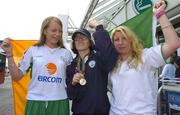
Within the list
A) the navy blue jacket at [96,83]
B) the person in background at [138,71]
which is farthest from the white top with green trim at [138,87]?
the navy blue jacket at [96,83]

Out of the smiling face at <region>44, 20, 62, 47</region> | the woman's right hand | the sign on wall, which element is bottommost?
the woman's right hand

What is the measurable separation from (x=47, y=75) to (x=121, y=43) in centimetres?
81

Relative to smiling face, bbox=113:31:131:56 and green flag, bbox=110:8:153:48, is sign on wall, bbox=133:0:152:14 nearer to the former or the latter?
green flag, bbox=110:8:153:48

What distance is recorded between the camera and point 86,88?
3510mm

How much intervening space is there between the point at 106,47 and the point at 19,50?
2410 mm

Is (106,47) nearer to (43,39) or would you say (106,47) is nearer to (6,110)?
(43,39)

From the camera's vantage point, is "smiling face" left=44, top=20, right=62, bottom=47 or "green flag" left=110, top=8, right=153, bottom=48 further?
"green flag" left=110, top=8, right=153, bottom=48

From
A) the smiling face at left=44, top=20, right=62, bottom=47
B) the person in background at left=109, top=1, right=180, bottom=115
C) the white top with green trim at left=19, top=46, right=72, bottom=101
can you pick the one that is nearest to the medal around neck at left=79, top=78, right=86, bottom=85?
the person in background at left=109, top=1, right=180, bottom=115

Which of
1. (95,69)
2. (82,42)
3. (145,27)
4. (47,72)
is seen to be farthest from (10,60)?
(145,27)

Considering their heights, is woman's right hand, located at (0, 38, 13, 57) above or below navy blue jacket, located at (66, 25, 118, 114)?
above

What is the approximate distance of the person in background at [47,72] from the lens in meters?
3.72

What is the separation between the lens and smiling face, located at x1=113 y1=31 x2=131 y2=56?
3.48m

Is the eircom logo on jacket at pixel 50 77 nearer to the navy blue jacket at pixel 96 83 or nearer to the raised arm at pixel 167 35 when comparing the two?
the navy blue jacket at pixel 96 83

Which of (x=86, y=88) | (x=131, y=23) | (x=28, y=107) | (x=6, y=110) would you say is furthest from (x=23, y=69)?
(x=6, y=110)
